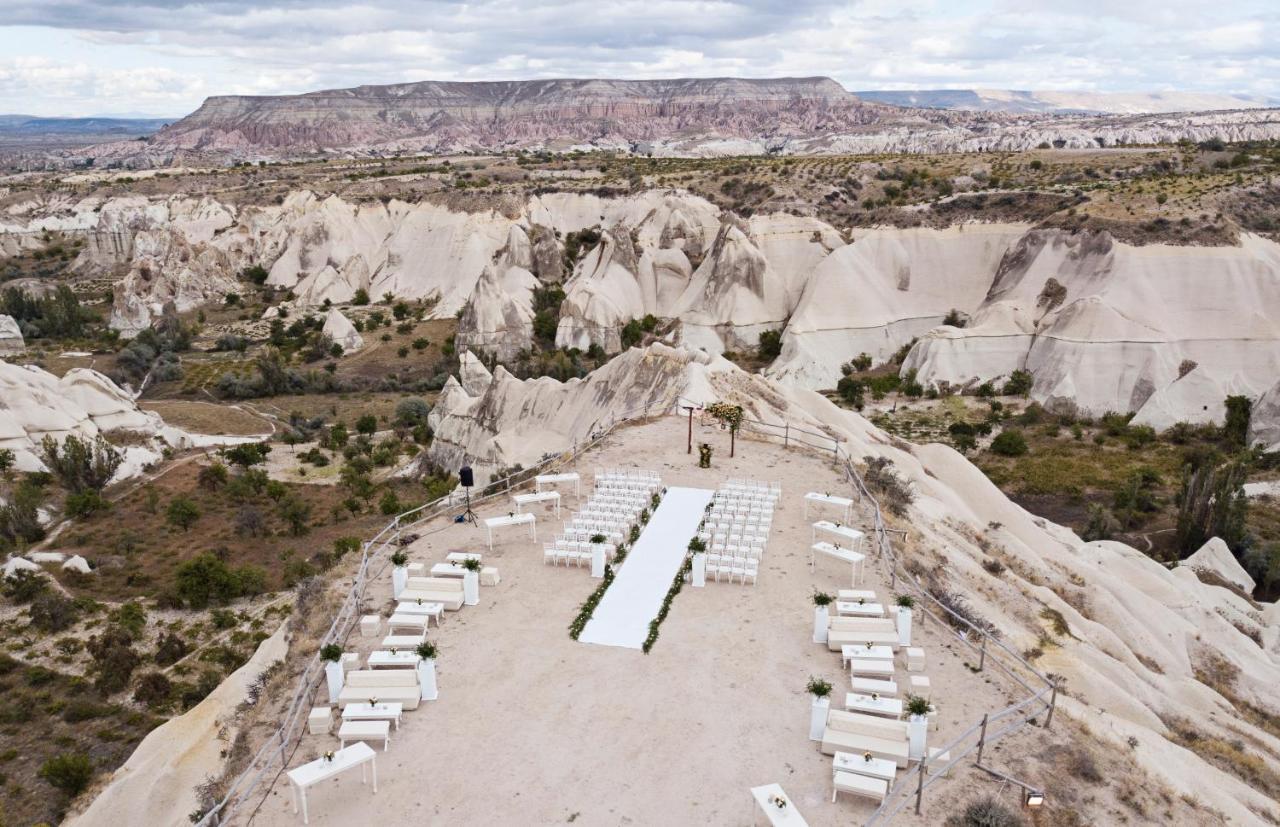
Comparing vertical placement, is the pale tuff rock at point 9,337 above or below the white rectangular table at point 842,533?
below

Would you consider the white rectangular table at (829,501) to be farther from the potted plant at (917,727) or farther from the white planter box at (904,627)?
the potted plant at (917,727)

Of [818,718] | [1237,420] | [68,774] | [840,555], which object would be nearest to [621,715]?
[818,718]

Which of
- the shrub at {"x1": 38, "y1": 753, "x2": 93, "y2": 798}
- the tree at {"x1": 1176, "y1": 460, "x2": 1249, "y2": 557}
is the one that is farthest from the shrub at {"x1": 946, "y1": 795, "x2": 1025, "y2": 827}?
the tree at {"x1": 1176, "y1": 460, "x2": 1249, "y2": 557}

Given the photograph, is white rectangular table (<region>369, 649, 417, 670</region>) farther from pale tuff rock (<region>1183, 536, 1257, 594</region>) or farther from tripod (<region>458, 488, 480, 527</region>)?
pale tuff rock (<region>1183, 536, 1257, 594</region>)

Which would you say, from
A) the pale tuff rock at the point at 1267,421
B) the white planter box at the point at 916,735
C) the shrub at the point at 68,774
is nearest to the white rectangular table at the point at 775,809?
the white planter box at the point at 916,735

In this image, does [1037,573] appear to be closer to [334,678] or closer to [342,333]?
[334,678]

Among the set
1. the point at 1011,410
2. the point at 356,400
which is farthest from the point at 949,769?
the point at 356,400

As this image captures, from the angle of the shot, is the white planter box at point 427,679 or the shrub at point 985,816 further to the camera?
the white planter box at point 427,679
